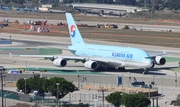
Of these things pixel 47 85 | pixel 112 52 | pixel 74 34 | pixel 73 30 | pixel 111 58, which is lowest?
pixel 111 58

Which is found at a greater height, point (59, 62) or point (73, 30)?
point (73, 30)

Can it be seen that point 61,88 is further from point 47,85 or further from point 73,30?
point 73,30

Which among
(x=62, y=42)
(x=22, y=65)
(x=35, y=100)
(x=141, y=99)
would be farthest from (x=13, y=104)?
(x=62, y=42)

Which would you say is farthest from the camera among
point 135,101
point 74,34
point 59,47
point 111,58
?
point 59,47

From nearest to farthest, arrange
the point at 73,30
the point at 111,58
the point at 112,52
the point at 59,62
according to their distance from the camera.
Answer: the point at 111,58
the point at 112,52
the point at 59,62
the point at 73,30

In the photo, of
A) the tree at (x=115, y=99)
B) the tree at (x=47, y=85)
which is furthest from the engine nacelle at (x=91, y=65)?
the tree at (x=115, y=99)

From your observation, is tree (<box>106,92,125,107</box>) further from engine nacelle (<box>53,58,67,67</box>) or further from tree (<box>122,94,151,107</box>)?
engine nacelle (<box>53,58,67,67</box>)

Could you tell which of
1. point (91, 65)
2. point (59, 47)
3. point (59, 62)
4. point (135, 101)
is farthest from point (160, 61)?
point (135, 101)

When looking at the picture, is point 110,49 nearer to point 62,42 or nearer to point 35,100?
point 35,100

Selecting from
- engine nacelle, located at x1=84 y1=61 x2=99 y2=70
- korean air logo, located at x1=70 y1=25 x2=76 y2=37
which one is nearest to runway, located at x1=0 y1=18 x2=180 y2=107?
engine nacelle, located at x1=84 y1=61 x2=99 y2=70

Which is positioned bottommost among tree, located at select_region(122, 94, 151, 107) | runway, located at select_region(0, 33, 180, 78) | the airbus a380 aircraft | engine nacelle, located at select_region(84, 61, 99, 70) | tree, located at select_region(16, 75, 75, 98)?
runway, located at select_region(0, 33, 180, 78)

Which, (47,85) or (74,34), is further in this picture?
(74,34)
